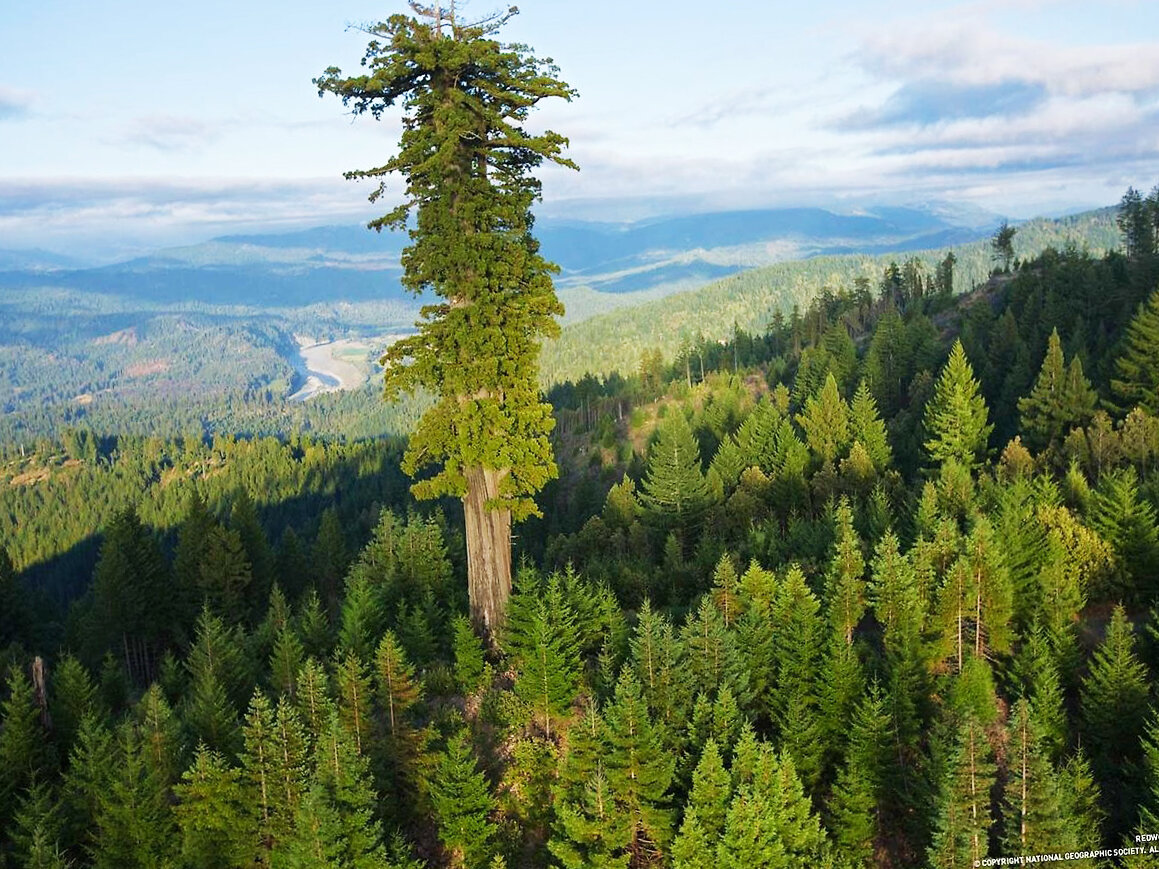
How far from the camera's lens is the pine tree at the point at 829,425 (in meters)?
64.8

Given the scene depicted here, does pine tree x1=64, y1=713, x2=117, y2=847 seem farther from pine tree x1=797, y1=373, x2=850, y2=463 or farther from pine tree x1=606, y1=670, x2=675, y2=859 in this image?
pine tree x1=797, y1=373, x2=850, y2=463

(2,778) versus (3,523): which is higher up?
(2,778)

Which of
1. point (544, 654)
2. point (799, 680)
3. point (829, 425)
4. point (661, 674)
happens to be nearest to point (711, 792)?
point (661, 674)

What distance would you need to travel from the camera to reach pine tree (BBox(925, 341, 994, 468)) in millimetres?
55312

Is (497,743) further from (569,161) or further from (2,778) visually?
(569,161)

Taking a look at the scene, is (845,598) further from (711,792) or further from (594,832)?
(594,832)

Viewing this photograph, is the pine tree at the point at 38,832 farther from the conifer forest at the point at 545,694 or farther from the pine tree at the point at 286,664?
the pine tree at the point at 286,664

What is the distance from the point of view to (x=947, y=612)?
2486 centimetres

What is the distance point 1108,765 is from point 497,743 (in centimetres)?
1614

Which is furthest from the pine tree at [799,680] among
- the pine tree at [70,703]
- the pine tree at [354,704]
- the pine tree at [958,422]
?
the pine tree at [958,422]

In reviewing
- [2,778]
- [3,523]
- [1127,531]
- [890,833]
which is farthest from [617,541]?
[3,523]

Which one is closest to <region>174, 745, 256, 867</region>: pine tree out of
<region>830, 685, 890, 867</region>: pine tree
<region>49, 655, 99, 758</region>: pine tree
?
<region>49, 655, 99, 758</region>: pine tree

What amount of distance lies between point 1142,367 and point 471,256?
55.3 m

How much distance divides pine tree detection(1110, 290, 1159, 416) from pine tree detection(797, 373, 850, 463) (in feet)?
60.1
